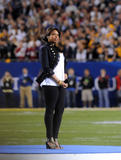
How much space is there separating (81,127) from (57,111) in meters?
5.16

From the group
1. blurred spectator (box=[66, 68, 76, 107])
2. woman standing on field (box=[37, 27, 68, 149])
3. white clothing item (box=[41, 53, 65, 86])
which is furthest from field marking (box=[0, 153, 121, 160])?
blurred spectator (box=[66, 68, 76, 107])

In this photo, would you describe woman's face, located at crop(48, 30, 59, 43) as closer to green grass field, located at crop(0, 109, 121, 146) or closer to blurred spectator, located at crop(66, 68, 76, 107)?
green grass field, located at crop(0, 109, 121, 146)

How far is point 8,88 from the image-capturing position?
20.9 metres

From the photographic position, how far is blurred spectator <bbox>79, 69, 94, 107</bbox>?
2058cm

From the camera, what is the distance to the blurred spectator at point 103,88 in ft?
67.5

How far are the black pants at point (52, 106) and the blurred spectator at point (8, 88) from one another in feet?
43.0

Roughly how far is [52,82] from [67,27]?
1420cm

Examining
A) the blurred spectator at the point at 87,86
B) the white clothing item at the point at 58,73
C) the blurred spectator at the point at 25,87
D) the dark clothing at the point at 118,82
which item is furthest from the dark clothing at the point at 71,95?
the white clothing item at the point at 58,73

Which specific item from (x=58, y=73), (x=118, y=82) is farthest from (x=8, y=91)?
(x=58, y=73)

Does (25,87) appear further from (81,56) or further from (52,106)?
(52,106)

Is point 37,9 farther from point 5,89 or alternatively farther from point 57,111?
point 57,111

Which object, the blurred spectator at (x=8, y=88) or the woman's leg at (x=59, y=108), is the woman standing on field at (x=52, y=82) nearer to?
the woman's leg at (x=59, y=108)

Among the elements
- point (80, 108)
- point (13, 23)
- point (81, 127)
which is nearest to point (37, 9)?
point (13, 23)

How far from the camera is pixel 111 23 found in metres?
21.5
